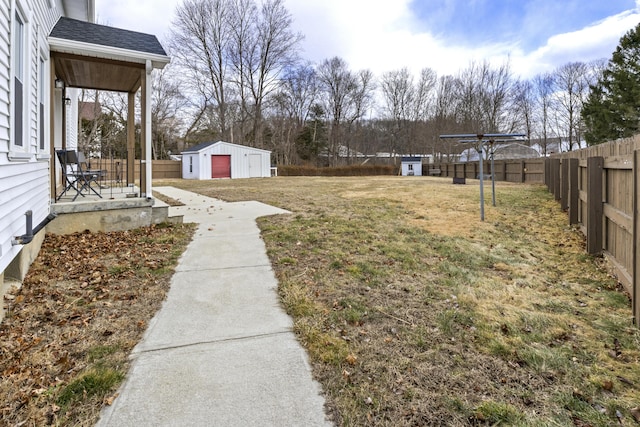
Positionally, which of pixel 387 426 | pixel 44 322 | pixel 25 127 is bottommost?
pixel 387 426

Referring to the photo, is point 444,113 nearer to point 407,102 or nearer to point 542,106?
point 407,102

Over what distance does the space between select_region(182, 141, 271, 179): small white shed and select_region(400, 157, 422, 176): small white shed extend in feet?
38.2

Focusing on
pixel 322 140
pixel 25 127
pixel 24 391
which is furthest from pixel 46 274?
pixel 322 140

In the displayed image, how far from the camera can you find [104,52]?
18.8 ft

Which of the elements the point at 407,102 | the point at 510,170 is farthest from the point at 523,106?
the point at 510,170

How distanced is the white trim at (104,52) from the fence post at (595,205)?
21.0 ft

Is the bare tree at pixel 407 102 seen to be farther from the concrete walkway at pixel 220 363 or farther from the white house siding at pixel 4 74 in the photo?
the white house siding at pixel 4 74

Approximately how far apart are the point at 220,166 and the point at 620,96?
2482 cm

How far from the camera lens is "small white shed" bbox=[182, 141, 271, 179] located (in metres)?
26.2

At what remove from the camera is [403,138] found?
130 ft

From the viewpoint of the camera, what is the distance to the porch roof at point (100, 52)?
18.4 feet

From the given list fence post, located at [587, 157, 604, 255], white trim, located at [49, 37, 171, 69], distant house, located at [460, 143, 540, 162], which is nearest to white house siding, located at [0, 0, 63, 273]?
white trim, located at [49, 37, 171, 69]

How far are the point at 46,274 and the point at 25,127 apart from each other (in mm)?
1609

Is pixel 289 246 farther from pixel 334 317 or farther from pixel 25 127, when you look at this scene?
pixel 25 127
